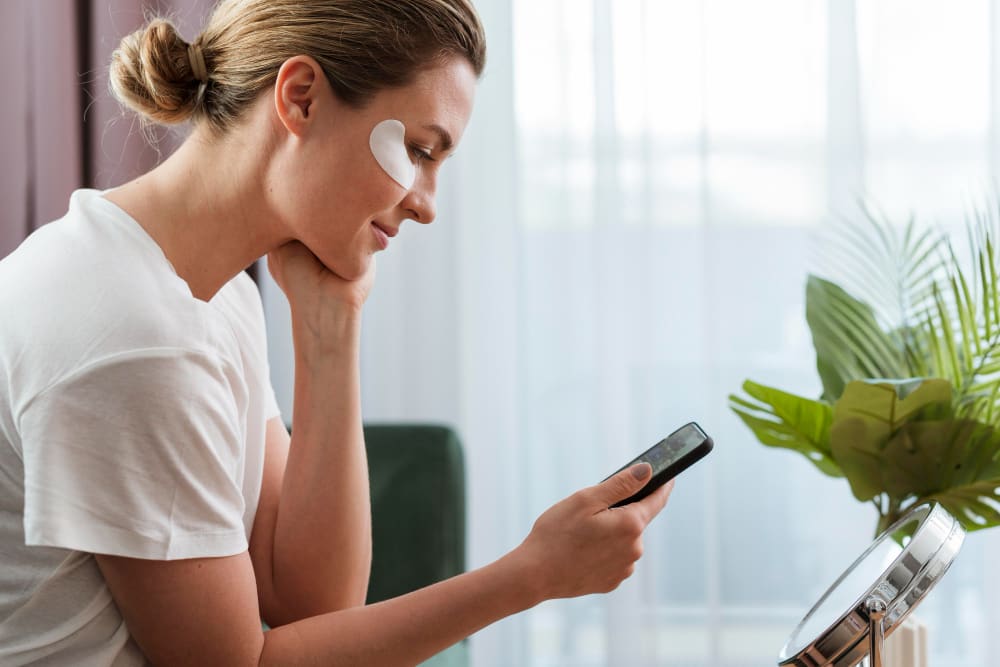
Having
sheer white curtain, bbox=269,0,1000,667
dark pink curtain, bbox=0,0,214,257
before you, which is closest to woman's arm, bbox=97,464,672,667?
dark pink curtain, bbox=0,0,214,257

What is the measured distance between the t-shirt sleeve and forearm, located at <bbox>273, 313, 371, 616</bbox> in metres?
0.26

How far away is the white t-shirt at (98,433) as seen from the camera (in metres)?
0.75

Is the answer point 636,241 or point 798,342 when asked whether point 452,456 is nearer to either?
→ point 636,241

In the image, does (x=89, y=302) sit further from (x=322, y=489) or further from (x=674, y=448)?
(x=674, y=448)

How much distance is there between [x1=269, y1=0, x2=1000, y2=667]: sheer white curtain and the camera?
1.95 meters

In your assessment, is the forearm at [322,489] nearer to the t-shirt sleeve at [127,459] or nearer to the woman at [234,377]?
the woman at [234,377]

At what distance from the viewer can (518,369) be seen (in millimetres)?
2051

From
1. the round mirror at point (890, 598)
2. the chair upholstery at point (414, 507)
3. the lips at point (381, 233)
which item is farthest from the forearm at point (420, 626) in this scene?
the chair upholstery at point (414, 507)

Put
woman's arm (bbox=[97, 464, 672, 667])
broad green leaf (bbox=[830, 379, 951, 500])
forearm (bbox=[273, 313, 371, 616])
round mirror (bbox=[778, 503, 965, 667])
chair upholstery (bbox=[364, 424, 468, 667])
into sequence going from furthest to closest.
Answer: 1. chair upholstery (bbox=[364, 424, 468, 667])
2. broad green leaf (bbox=[830, 379, 951, 500])
3. forearm (bbox=[273, 313, 371, 616])
4. woman's arm (bbox=[97, 464, 672, 667])
5. round mirror (bbox=[778, 503, 965, 667])

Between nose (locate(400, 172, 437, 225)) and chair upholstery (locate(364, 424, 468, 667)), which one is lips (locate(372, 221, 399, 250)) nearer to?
nose (locate(400, 172, 437, 225))

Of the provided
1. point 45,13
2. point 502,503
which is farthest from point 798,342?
point 45,13

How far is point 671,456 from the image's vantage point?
885 millimetres

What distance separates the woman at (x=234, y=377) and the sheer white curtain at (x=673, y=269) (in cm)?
94

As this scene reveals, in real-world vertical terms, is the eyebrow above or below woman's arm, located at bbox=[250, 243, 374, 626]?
above
